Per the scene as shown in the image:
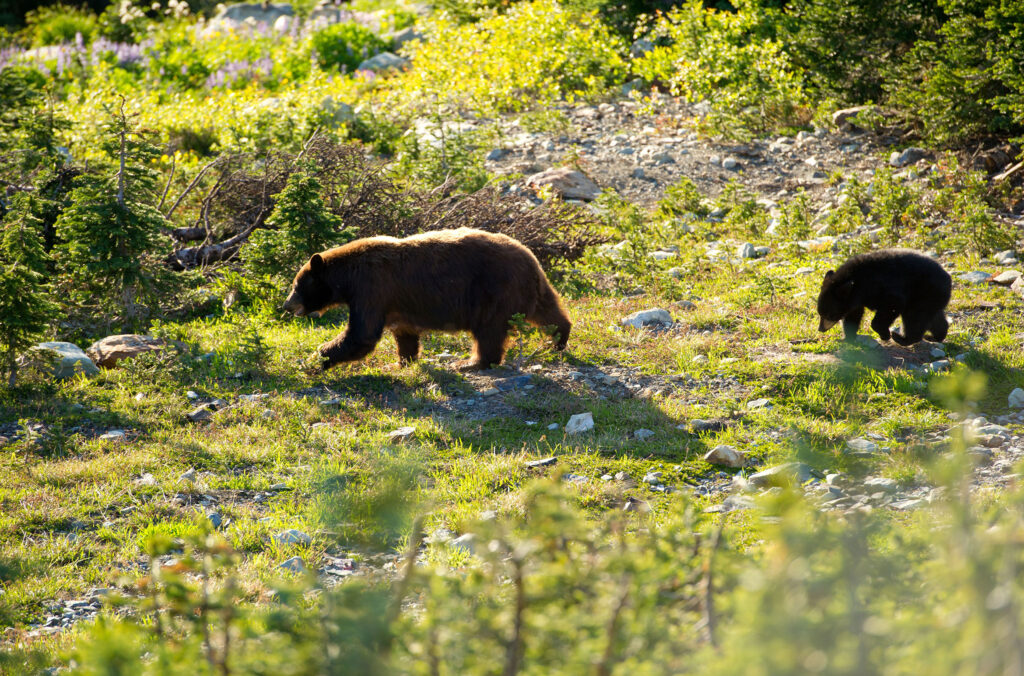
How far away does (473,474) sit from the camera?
19.8 feet

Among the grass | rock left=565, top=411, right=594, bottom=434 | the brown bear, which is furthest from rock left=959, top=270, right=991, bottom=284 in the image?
rock left=565, top=411, right=594, bottom=434

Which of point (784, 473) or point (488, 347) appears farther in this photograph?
point (488, 347)

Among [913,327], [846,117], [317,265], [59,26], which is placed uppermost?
[59,26]

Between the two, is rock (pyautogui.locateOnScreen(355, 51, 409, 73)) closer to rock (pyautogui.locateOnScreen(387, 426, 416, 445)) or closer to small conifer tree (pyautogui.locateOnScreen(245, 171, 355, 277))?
small conifer tree (pyautogui.locateOnScreen(245, 171, 355, 277))

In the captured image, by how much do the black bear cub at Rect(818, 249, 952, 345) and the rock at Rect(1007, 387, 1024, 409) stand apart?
43.8 inches

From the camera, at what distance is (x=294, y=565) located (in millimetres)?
4895

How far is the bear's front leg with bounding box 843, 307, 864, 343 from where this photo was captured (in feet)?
26.6

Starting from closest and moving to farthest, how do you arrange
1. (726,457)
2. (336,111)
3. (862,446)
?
(726,457), (862,446), (336,111)

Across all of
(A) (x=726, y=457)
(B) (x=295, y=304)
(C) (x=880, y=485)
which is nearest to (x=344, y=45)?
(B) (x=295, y=304)

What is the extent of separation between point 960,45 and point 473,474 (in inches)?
373

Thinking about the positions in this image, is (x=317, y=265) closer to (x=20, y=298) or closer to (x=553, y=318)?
(x=553, y=318)

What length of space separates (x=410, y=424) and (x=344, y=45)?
16.4 meters

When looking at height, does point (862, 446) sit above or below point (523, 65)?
below

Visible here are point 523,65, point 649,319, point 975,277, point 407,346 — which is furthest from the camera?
point 523,65
